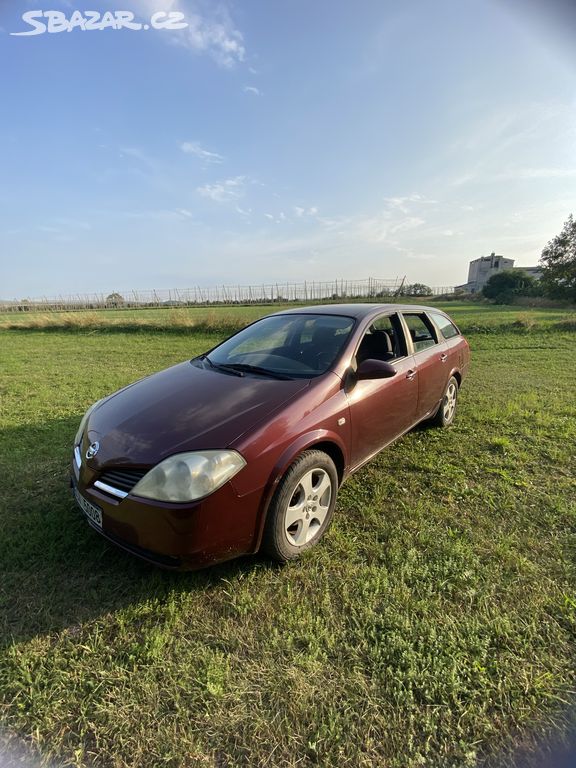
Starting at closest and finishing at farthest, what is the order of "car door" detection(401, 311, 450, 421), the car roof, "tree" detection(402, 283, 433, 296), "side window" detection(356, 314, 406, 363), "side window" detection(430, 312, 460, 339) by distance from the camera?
1. "side window" detection(356, 314, 406, 363)
2. the car roof
3. "car door" detection(401, 311, 450, 421)
4. "side window" detection(430, 312, 460, 339)
5. "tree" detection(402, 283, 433, 296)

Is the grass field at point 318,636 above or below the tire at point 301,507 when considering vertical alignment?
below

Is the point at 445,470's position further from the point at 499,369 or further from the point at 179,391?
the point at 499,369

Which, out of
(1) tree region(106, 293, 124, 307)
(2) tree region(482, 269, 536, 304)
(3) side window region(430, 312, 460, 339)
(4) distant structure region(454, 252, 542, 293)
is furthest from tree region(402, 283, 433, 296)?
(3) side window region(430, 312, 460, 339)

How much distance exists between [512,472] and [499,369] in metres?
5.70

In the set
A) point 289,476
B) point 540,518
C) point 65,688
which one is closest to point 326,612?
point 289,476

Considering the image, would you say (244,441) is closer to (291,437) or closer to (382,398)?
(291,437)

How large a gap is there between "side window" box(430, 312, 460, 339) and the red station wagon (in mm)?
1362

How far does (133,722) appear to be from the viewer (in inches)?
58.7

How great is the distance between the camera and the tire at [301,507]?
2.15 meters

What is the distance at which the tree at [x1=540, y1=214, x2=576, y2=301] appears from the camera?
4069cm

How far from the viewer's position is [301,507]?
2.33m

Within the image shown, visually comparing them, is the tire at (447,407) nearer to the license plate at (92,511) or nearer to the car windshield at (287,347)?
the car windshield at (287,347)

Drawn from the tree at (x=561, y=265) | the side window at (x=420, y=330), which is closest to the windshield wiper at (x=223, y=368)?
the side window at (x=420, y=330)

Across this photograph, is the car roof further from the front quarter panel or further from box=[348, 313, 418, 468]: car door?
the front quarter panel
